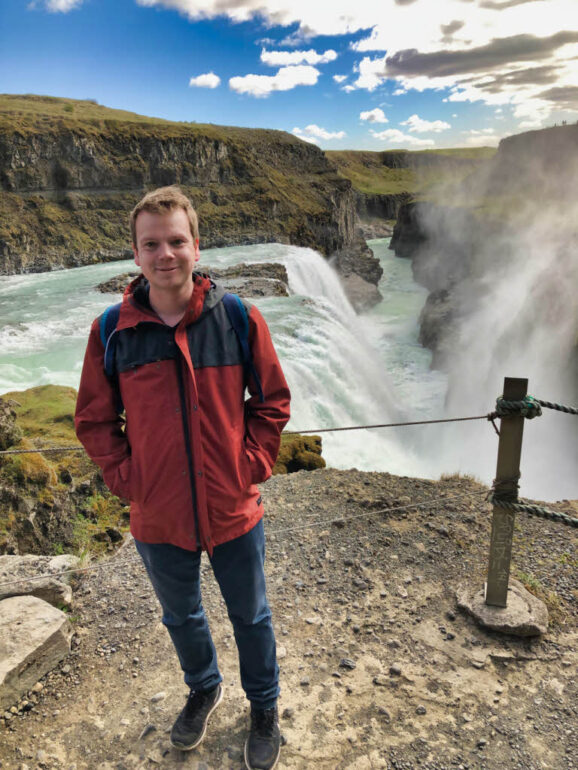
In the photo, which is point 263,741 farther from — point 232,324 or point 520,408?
point 520,408

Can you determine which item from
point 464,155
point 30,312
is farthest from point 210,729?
point 464,155

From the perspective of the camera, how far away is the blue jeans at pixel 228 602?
223 centimetres

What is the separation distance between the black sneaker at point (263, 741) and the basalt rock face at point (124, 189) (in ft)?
164

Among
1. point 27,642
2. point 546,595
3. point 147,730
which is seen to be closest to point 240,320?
point 147,730

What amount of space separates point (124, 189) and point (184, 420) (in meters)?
63.5

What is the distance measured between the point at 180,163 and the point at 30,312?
143ft

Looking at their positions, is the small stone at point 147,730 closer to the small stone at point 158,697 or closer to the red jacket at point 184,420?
the small stone at point 158,697

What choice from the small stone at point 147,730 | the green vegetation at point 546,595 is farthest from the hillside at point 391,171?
the small stone at point 147,730

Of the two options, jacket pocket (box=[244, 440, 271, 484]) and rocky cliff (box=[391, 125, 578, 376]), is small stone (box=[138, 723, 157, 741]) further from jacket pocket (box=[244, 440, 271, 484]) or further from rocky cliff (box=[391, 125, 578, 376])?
rocky cliff (box=[391, 125, 578, 376])

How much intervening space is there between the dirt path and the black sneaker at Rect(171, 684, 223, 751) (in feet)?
0.23

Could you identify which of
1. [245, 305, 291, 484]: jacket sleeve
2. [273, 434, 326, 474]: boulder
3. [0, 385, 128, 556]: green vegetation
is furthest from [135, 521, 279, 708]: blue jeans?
[273, 434, 326, 474]: boulder

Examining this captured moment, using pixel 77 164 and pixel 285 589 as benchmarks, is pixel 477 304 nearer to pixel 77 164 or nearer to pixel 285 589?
pixel 285 589

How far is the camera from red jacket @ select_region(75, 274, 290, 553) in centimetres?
203

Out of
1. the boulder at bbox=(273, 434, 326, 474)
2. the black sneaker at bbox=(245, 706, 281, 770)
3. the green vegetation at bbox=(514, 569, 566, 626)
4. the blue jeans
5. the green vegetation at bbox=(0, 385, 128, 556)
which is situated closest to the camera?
the blue jeans
